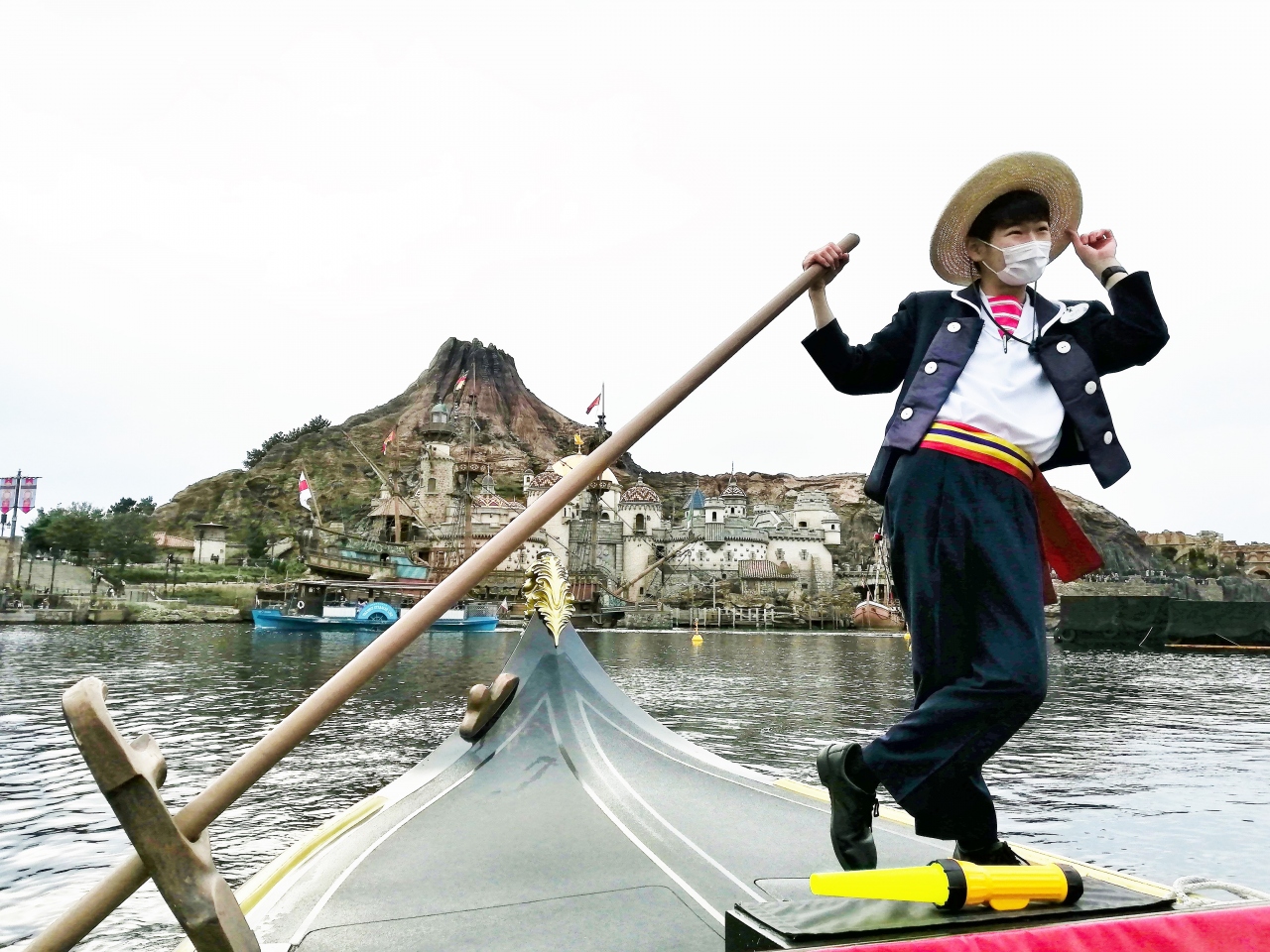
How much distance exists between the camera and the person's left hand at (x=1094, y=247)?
6.68ft

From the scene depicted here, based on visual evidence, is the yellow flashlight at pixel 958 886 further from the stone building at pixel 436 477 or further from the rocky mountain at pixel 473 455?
the stone building at pixel 436 477

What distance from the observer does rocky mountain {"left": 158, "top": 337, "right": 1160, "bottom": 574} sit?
9856 centimetres

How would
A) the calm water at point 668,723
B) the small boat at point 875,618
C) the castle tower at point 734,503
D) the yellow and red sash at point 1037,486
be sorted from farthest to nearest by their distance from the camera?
the castle tower at point 734,503 < the small boat at point 875,618 < the calm water at point 668,723 < the yellow and red sash at point 1037,486

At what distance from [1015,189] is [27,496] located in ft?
A: 198

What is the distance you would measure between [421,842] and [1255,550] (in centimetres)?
12658

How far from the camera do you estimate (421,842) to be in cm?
287

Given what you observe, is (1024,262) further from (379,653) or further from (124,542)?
(124,542)

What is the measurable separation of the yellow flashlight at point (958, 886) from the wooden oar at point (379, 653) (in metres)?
1.00

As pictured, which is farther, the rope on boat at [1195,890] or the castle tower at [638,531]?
the castle tower at [638,531]

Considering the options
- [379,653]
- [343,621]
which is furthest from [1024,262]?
[343,621]

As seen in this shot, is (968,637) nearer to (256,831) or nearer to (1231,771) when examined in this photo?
(256,831)

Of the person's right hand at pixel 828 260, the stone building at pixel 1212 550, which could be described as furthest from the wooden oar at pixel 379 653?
the stone building at pixel 1212 550

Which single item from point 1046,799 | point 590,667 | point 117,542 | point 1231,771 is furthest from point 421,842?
point 117,542

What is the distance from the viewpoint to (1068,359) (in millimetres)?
1938
